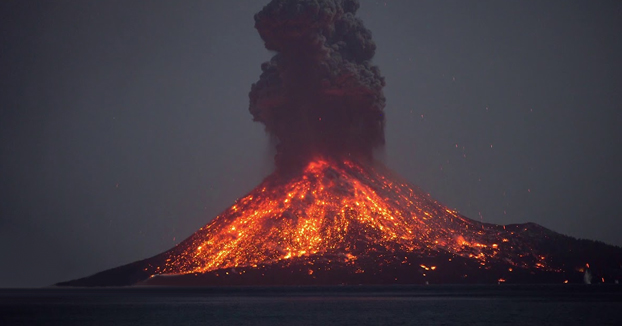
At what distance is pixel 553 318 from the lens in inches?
3019

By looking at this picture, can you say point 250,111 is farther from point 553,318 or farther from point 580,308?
point 553,318

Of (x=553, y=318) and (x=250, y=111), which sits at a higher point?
(x=250, y=111)

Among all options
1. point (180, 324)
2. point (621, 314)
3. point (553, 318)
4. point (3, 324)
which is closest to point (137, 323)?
point (180, 324)

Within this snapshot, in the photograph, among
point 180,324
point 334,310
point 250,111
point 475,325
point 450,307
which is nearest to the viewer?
point 475,325

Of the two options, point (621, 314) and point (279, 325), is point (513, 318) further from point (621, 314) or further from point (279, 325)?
point (279, 325)

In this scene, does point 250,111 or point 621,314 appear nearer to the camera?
point 621,314

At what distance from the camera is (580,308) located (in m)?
93.7

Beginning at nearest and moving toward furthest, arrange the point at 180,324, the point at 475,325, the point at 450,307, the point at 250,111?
1. the point at 475,325
2. the point at 180,324
3. the point at 450,307
4. the point at 250,111

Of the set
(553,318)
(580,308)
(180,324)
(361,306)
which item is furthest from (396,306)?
(180,324)

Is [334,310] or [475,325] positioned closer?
[475,325]

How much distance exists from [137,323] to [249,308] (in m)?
26.5

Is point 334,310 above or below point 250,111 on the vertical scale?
below

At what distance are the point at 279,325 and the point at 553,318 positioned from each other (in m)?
26.7

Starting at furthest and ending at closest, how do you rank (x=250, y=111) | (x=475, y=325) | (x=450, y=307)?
(x=250, y=111), (x=450, y=307), (x=475, y=325)
